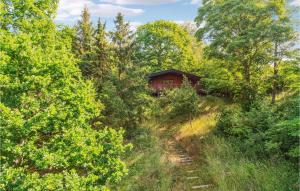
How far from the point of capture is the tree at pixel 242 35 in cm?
1777

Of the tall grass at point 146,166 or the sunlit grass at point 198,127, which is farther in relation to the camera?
the sunlit grass at point 198,127

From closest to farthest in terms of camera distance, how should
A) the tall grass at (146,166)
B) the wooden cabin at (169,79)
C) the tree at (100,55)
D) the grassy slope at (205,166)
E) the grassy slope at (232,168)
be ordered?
the grassy slope at (232,168)
the grassy slope at (205,166)
the tall grass at (146,166)
the tree at (100,55)
the wooden cabin at (169,79)

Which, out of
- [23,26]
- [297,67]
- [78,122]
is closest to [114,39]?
[23,26]

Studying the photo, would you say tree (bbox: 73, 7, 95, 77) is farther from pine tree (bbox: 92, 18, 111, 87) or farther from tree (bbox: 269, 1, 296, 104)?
tree (bbox: 269, 1, 296, 104)

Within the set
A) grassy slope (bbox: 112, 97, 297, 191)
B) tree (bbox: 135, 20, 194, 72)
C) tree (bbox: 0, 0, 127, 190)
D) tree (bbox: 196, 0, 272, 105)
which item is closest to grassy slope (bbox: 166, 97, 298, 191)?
grassy slope (bbox: 112, 97, 297, 191)

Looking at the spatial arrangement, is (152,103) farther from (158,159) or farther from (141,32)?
(141,32)

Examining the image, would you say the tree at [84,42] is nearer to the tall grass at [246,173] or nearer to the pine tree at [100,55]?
the pine tree at [100,55]

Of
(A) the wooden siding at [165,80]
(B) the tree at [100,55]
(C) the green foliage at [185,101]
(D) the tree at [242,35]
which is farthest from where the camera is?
(A) the wooden siding at [165,80]

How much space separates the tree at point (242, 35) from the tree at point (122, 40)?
22.7 feet

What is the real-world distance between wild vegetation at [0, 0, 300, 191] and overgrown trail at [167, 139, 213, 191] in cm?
22

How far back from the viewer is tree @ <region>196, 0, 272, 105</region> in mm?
17766

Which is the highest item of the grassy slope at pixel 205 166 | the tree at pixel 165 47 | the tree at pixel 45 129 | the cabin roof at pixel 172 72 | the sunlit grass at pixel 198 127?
the tree at pixel 165 47

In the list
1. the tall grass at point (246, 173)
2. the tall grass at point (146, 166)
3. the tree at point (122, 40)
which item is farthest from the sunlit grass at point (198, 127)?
the tree at point (122, 40)

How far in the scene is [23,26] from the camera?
10180 mm
